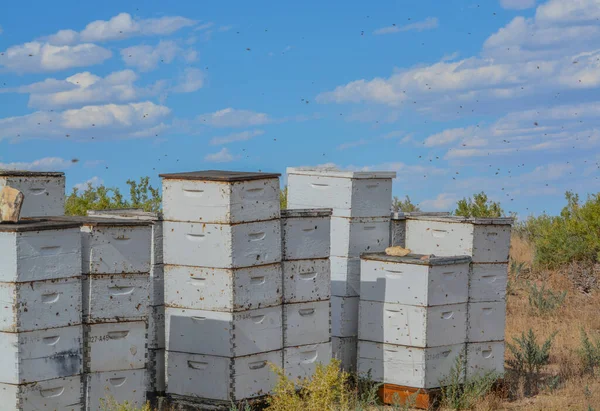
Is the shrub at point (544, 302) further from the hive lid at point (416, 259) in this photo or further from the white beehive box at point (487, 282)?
the hive lid at point (416, 259)

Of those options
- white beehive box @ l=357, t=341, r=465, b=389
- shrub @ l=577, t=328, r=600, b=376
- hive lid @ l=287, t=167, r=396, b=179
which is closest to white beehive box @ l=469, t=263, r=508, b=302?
white beehive box @ l=357, t=341, r=465, b=389

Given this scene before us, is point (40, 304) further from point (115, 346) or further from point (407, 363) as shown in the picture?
point (407, 363)

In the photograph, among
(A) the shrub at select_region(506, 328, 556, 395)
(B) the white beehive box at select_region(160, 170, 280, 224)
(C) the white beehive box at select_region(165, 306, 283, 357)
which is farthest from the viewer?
(A) the shrub at select_region(506, 328, 556, 395)

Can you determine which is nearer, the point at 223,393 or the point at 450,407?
the point at 223,393

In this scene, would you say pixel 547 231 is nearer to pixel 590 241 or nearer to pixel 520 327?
pixel 590 241

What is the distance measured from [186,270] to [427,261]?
245 centimetres

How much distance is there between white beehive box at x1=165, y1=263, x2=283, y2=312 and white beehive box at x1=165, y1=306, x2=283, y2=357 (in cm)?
8

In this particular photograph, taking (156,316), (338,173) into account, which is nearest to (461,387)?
(338,173)

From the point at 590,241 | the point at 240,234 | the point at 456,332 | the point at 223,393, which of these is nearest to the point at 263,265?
the point at 240,234

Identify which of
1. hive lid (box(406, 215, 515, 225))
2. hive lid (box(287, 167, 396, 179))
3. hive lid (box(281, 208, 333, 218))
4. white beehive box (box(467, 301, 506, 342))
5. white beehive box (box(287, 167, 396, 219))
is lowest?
white beehive box (box(467, 301, 506, 342))

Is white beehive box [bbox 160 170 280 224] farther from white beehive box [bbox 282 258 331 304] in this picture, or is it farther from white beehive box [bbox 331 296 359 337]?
white beehive box [bbox 331 296 359 337]

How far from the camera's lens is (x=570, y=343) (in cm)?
1188

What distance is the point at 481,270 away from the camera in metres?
8.77

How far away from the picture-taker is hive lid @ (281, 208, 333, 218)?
7.80 meters
